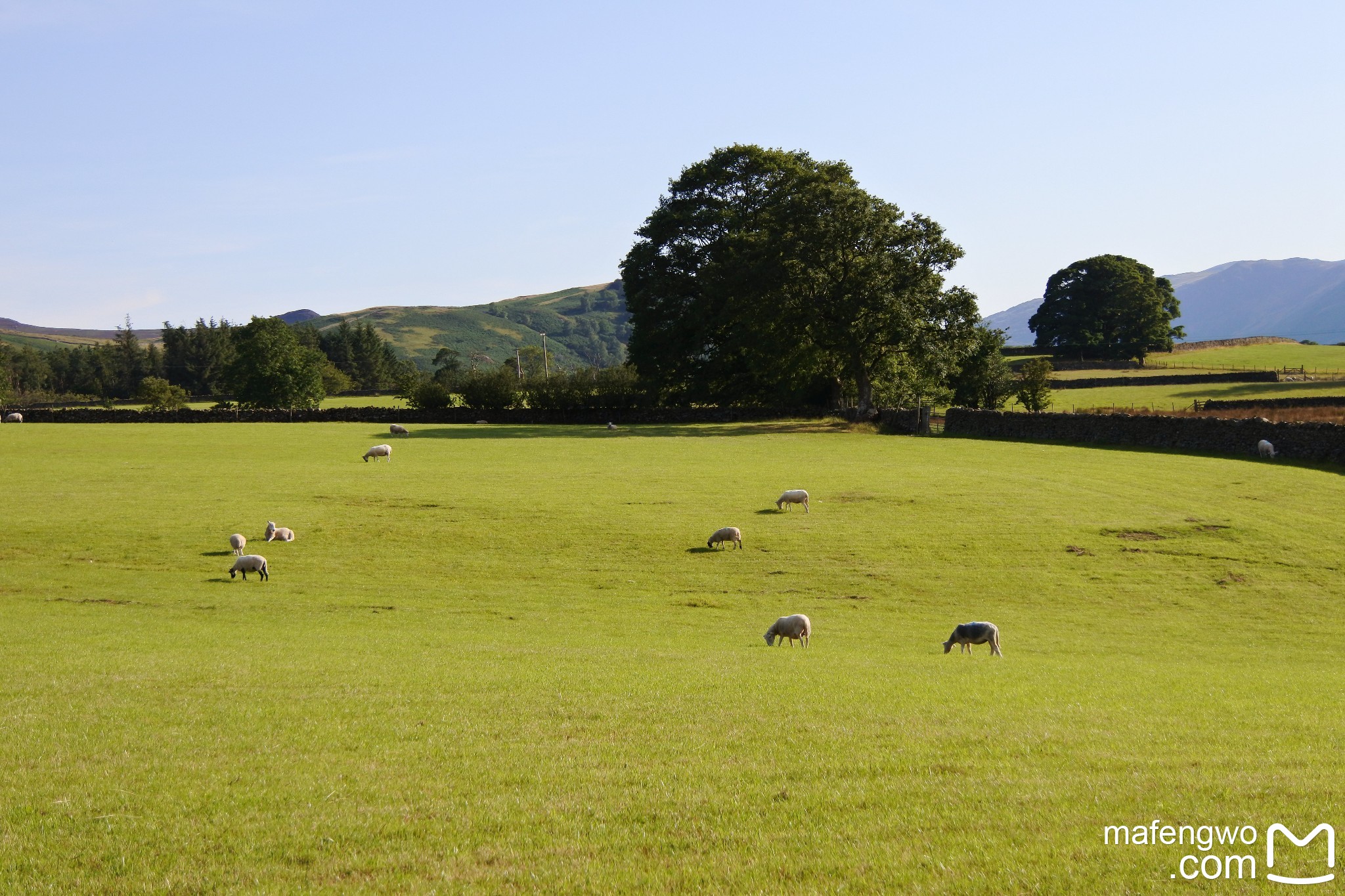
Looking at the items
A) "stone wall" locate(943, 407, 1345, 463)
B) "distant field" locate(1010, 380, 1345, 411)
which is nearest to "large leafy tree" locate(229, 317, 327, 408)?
"stone wall" locate(943, 407, 1345, 463)

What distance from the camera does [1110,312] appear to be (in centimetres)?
11556

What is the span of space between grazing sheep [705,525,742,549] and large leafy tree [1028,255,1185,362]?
98155mm

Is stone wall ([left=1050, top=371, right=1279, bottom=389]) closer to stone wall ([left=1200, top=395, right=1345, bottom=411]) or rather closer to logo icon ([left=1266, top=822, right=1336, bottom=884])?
stone wall ([left=1200, top=395, right=1345, bottom=411])

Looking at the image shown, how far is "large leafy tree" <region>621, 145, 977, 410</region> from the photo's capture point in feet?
218

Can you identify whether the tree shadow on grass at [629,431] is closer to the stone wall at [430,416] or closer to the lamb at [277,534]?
the stone wall at [430,416]

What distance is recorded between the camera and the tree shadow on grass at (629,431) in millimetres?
63531

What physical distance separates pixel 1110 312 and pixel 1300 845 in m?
120

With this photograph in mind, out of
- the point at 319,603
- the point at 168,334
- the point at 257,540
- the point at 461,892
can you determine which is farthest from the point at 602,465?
the point at 168,334

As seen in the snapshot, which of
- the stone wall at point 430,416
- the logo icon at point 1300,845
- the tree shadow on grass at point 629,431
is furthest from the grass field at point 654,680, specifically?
the stone wall at point 430,416

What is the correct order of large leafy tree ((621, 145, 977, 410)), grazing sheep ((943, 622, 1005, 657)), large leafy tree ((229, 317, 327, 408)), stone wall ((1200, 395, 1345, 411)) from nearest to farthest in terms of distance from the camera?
grazing sheep ((943, 622, 1005, 657)) < stone wall ((1200, 395, 1345, 411)) < large leafy tree ((621, 145, 977, 410)) < large leafy tree ((229, 317, 327, 408))

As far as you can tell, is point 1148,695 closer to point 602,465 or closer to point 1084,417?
point 602,465

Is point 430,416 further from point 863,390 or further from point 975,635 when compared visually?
point 975,635

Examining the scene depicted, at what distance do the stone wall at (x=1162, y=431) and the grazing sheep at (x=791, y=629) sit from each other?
36.3 m

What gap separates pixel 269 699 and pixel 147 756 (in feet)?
9.47
